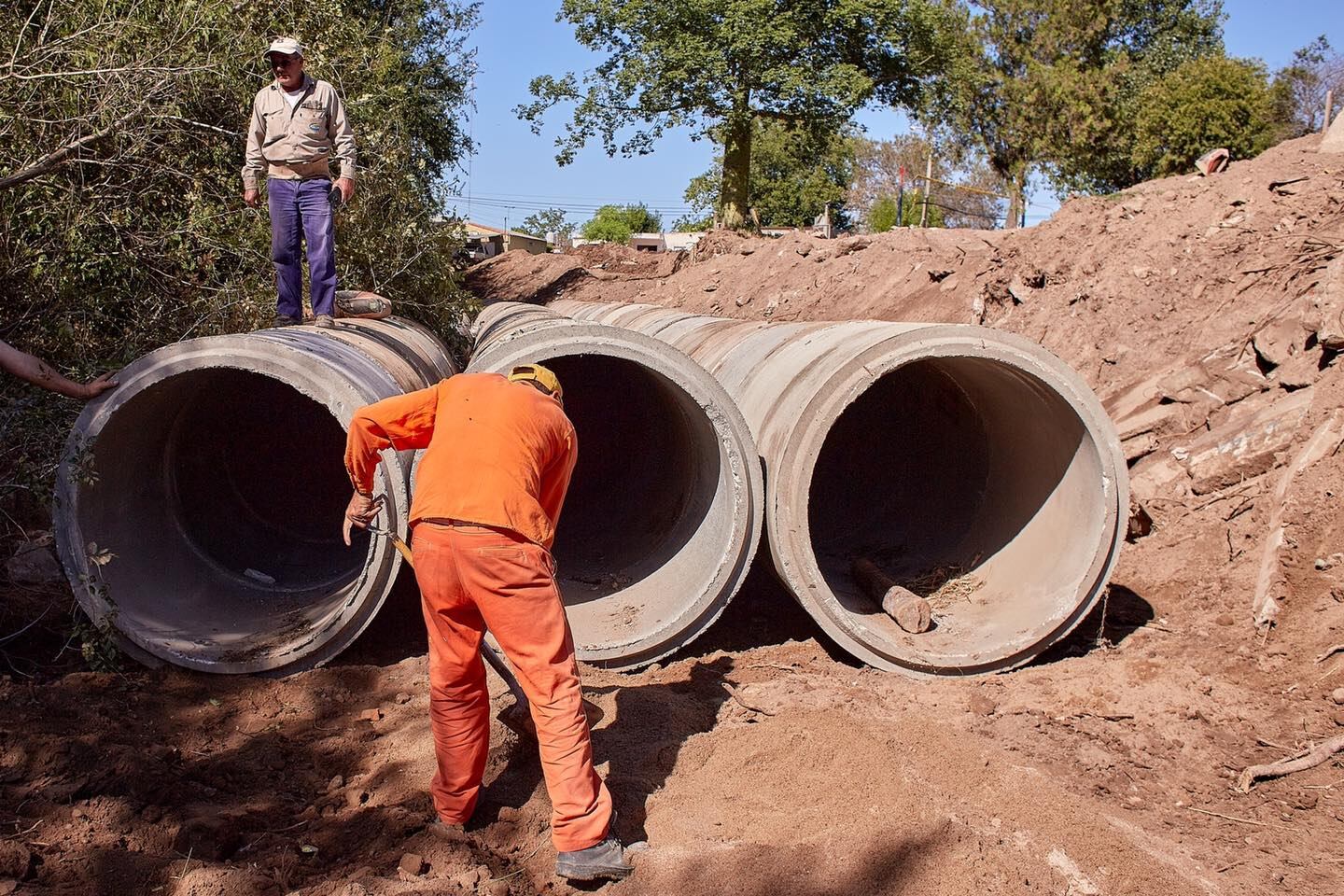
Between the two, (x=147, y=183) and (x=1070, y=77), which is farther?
(x=1070, y=77)

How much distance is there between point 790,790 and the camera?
393cm

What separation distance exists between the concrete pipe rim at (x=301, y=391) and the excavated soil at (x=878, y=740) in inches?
4.3

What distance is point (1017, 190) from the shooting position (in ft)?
103

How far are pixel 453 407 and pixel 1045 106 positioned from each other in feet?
97.5

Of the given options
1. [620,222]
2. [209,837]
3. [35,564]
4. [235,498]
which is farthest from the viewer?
[620,222]

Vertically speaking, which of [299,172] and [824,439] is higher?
[299,172]

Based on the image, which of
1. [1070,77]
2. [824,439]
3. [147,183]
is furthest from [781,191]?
[824,439]

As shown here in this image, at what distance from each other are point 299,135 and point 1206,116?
23462mm

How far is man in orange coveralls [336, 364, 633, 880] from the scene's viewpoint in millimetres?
3420

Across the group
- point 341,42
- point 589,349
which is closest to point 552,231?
point 341,42

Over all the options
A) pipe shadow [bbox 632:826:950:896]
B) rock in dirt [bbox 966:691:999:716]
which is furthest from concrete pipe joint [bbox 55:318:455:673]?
rock in dirt [bbox 966:691:999:716]

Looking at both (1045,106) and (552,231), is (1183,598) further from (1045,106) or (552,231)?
(552,231)

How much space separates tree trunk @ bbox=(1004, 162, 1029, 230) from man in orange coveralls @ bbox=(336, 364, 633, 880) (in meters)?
28.8

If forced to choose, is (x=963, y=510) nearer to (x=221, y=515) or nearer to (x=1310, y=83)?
(x=221, y=515)
